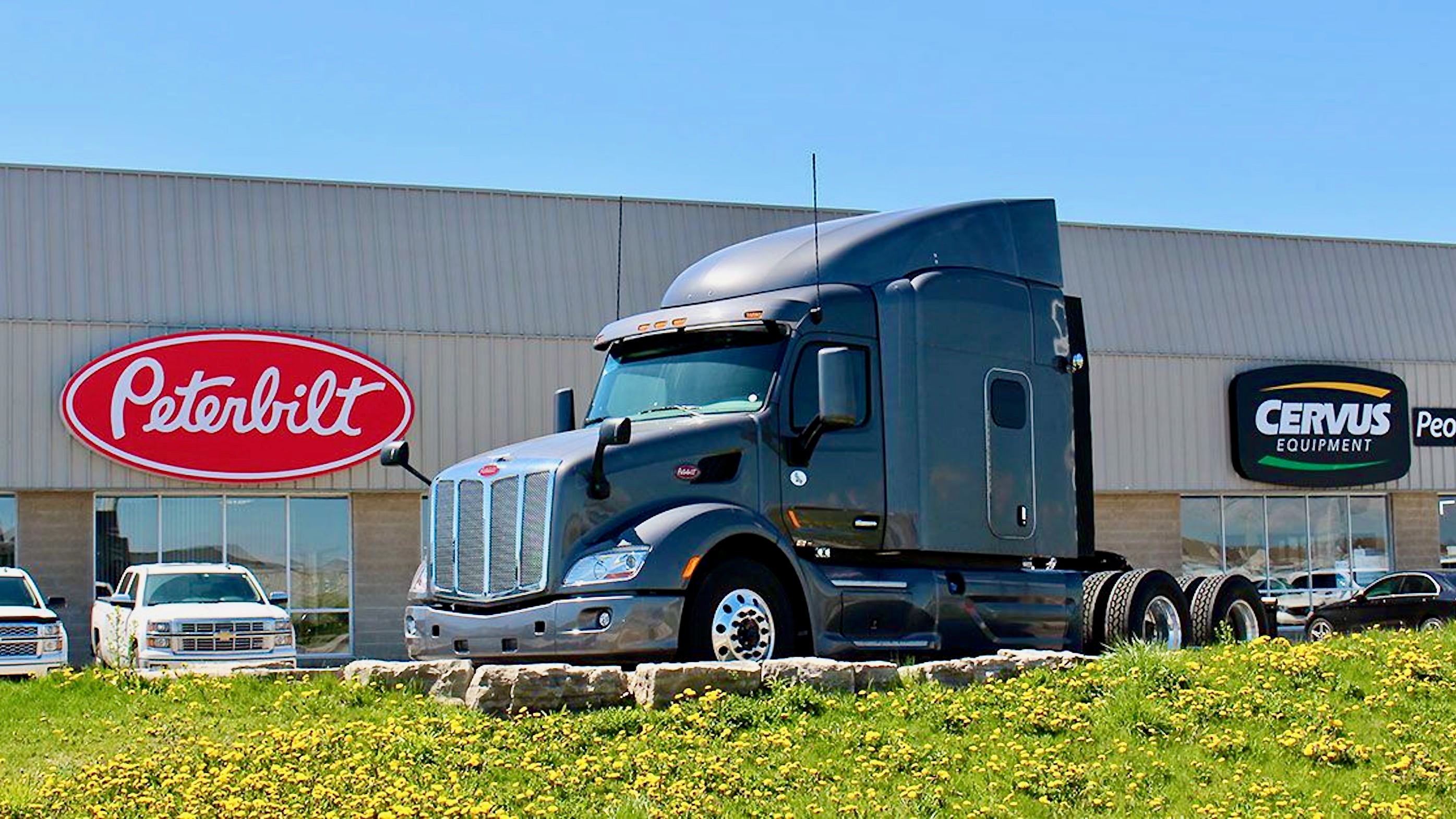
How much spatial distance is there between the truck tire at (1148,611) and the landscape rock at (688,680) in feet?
15.7

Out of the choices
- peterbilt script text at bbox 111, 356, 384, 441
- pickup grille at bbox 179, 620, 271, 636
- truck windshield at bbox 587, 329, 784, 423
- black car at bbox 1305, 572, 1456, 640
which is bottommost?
black car at bbox 1305, 572, 1456, 640

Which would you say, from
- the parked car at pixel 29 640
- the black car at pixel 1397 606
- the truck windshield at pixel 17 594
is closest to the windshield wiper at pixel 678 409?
the parked car at pixel 29 640

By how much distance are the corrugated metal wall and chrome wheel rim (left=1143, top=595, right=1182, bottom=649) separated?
47.4 ft

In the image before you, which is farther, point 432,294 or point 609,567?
point 432,294

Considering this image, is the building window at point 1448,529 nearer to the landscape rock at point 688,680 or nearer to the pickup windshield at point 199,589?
the pickup windshield at point 199,589

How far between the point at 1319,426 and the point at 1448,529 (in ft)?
14.9

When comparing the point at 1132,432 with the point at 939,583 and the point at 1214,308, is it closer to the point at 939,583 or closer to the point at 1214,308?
the point at 1214,308

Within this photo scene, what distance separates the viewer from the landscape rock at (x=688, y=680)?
10.4m

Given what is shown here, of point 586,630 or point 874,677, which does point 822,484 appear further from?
point 586,630

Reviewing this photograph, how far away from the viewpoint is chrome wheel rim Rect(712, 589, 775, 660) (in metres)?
11.8

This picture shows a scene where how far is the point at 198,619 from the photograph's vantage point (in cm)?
2075

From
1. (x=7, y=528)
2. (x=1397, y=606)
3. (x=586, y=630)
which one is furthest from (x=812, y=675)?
(x=1397, y=606)

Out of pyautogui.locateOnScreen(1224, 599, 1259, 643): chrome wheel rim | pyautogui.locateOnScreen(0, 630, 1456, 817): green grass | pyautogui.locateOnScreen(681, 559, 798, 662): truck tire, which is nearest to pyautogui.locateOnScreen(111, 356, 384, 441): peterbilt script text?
pyautogui.locateOnScreen(0, 630, 1456, 817): green grass

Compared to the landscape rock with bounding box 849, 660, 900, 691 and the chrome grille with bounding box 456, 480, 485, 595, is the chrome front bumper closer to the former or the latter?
the chrome grille with bounding box 456, 480, 485, 595
